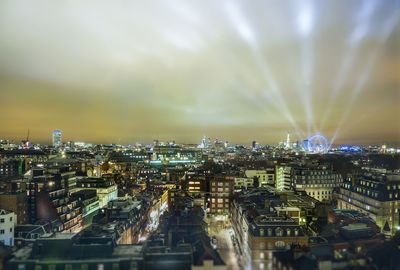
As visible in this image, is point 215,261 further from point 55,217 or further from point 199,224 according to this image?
point 55,217

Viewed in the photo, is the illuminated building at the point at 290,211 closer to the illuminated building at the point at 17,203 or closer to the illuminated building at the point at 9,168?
the illuminated building at the point at 17,203

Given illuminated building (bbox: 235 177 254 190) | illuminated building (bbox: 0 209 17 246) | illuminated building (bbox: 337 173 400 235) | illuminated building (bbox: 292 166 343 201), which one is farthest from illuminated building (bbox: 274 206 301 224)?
illuminated building (bbox: 235 177 254 190)

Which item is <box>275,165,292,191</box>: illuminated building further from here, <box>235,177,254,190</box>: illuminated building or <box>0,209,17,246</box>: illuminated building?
<box>0,209,17,246</box>: illuminated building

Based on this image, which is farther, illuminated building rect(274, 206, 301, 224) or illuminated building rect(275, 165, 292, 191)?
illuminated building rect(275, 165, 292, 191)

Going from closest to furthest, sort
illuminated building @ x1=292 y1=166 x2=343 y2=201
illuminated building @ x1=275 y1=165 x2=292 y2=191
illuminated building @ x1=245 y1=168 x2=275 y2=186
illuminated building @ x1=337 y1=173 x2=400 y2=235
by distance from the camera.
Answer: illuminated building @ x1=337 y1=173 x2=400 y2=235 → illuminated building @ x1=292 y1=166 x2=343 y2=201 → illuminated building @ x1=275 y1=165 x2=292 y2=191 → illuminated building @ x1=245 y1=168 x2=275 y2=186

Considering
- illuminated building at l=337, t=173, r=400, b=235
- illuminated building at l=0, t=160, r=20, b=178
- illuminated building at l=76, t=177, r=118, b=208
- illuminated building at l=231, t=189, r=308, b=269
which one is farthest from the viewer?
illuminated building at l=0, t=160, r=20, b=178

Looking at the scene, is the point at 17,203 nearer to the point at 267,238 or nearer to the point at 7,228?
the point at 7,228

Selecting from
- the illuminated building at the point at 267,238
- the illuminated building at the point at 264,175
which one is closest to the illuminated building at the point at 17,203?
the illuminated building at the point at 267,238

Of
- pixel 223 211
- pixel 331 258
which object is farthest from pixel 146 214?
pixel 331 258
